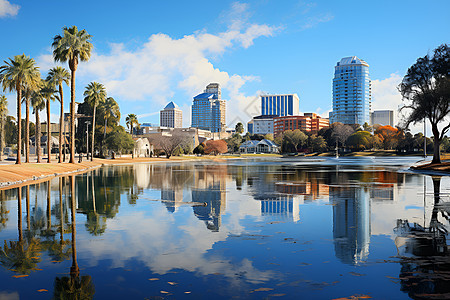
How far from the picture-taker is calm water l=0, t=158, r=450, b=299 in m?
6.25

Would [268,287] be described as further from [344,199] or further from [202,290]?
[344,199]

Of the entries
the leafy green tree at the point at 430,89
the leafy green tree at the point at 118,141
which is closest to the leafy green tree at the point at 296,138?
the leafy green tree at the point at 118,141

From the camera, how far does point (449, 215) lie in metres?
13.5

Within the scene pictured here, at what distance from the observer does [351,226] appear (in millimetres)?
11516

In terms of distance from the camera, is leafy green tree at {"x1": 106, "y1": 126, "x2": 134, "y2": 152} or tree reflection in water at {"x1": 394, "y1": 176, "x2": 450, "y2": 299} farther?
leafy green tree at {"x1": 106, "y1": 126, "x2": 134, "y2": 152}

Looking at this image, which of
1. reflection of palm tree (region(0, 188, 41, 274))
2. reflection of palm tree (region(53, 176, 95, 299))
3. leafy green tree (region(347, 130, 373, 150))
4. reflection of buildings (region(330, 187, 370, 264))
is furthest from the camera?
leafy green tree (region(347, 130, 373, 150))

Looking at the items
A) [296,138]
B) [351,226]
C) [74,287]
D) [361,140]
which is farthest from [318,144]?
[74,287]

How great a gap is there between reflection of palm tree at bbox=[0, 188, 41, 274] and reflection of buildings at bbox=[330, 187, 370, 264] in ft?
21.1

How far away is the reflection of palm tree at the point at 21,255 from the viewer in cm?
754

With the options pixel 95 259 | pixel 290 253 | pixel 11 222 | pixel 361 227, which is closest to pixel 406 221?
pixel 361 227

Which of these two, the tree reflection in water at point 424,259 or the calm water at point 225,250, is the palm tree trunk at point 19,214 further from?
the tree reflection in water at point 424,259

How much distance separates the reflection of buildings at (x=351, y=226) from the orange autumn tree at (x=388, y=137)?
148m

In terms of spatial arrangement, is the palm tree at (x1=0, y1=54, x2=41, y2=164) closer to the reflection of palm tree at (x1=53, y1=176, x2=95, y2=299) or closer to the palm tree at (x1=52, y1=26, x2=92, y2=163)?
the palm tree at (x1=52, y1=26, x2=92, y2=163)

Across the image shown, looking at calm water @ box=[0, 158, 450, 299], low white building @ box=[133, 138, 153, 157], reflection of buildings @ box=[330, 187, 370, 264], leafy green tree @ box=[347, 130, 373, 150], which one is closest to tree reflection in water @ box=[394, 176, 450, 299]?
calm water @ box=[0, 158, 450, 299]
